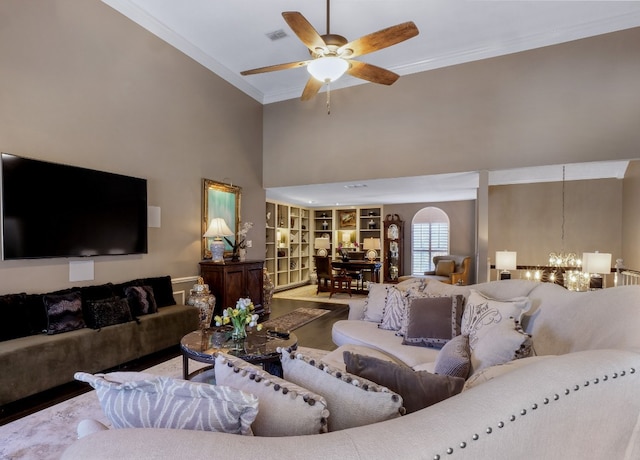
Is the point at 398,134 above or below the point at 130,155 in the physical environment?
above

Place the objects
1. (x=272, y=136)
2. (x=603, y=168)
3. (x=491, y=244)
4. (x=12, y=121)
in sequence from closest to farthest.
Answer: (x=12, y=121) < (x=603, y=168) < (x=272, y=136) < (x=491, y=244)

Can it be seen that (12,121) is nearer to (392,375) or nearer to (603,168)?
(392,375)

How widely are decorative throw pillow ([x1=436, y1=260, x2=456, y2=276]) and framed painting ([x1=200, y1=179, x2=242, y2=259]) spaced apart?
4.45m

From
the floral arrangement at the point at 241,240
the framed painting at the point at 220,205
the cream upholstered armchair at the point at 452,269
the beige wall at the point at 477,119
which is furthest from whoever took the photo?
the cream upholstered armchair at the point at 452,269

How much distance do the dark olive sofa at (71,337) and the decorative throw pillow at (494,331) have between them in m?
3.02

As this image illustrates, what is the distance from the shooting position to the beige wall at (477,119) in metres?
4.09

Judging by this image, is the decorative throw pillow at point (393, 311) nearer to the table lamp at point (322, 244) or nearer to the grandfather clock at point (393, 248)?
the grandfather clock at point (393, 248)

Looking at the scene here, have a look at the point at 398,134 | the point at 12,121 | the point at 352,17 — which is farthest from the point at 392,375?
the point at 398,134

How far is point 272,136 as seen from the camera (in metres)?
6.11

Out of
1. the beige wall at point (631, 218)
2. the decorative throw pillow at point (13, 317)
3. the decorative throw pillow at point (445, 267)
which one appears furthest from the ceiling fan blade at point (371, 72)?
the decorative throw pillow at point (445, 267)

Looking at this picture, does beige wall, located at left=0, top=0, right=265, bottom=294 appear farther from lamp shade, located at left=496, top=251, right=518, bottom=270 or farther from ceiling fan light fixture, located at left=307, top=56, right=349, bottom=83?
lamp shade, located at left=496, top=251, right=518, bottom=270

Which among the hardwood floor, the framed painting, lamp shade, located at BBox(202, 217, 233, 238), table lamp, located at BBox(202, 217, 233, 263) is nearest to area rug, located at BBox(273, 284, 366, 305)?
the hardwood floor

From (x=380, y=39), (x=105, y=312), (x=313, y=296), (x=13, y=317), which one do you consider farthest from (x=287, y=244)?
(x=380, y=39)

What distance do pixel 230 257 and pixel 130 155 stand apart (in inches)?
80.3
